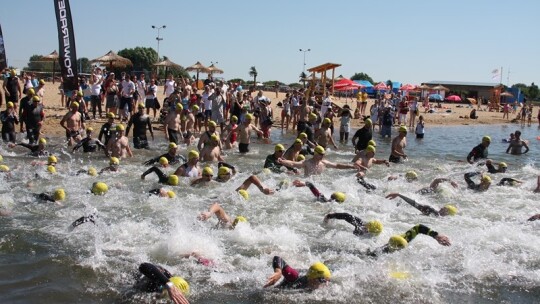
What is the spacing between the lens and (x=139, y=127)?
14.7m

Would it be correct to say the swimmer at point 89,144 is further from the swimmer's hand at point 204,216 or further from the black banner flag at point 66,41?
the swimmer's hand at point 204,216

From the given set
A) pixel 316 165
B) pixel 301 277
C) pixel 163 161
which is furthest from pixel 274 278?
pixel 163 161

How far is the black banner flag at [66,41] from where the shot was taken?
16750 mm

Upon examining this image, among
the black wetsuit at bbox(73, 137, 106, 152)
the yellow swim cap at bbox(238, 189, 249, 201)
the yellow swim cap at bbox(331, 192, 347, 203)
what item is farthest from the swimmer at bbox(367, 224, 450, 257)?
the black wetsuit at bbox(73, 137, 106, 152)

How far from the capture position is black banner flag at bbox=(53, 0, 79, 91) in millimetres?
16750

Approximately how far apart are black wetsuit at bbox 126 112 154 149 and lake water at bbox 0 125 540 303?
2.47 m

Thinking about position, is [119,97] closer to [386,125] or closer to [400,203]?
[386,125]

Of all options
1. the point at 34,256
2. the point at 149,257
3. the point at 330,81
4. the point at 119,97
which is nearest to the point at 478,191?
the point at 149,257

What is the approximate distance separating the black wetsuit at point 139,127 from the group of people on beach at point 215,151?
1.1 inches

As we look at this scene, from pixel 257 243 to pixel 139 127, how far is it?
321 inches

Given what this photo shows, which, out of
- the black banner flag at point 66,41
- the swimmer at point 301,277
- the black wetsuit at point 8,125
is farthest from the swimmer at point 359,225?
the black banner flag at point 66,41

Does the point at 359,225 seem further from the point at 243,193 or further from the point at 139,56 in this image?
the point at 139,56

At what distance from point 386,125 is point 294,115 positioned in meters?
3.78

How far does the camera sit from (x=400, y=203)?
10.1 m
